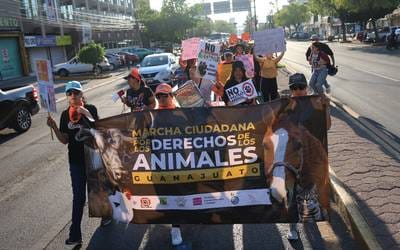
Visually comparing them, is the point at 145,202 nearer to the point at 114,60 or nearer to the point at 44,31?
the point at 114,60

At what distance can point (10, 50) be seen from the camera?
38250 millimetres

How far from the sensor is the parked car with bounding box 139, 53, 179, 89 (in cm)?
2148

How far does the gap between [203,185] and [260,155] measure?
0.62 m

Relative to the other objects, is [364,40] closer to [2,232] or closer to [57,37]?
[57,37]

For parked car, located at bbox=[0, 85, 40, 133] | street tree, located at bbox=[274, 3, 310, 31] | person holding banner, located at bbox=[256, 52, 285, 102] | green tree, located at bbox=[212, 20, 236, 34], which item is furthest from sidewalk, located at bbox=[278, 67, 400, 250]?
green tree, located at bbox=[212, 20, 236, 34]

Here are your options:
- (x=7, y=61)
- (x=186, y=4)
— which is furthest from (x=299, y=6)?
(x=7, y=61)

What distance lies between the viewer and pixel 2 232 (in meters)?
5.93

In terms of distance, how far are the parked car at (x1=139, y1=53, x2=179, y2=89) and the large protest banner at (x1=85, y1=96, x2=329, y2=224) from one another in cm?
1548

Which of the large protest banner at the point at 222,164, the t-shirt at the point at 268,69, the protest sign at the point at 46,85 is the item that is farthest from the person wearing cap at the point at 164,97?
the t-shirt at the point at 268,69

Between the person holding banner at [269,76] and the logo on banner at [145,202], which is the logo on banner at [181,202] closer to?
the logo on banner at [145,202]

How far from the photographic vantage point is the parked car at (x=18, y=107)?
13.0 m

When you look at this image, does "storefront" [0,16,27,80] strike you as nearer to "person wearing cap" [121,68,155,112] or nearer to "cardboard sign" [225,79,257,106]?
"person wearing cap" [121,68,155,112]

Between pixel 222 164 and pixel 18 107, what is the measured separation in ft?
32.3

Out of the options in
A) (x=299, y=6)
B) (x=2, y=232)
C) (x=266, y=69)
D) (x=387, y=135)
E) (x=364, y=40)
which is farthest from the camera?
(x=299, y=6)
